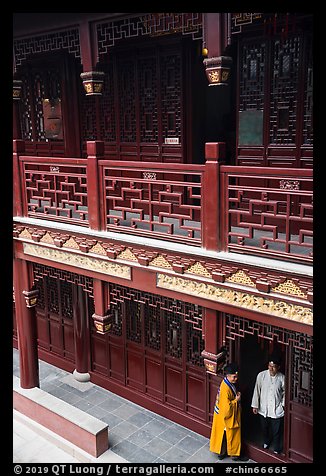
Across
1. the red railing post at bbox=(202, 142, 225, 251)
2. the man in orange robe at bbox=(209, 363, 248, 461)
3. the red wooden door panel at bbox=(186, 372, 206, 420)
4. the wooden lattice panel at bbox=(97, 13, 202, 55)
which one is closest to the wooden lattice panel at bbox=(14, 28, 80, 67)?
the wooden lattice panel at bbox=(97, 13, 202, 55)

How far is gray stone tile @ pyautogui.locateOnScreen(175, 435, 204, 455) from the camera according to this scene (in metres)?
8.25

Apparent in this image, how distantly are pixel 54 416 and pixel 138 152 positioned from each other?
4635 millimetres

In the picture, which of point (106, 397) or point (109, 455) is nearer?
point (109, 455)

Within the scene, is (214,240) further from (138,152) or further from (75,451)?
(75,451)

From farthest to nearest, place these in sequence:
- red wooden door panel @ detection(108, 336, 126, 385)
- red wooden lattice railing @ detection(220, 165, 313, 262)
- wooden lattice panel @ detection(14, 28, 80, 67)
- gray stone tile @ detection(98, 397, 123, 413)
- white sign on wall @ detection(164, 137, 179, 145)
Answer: red wooden door panel @ detection(108, 336, 126, 385) < gray stone tile @ detection(98, 397, 123, 413) < white sign on wall @ detection(164, 137, 179, 145) < wooden lattice panel @ detection(14, 28, 80, 67) < red wooden lattice railing @ detection(220, 165, 313, 262)

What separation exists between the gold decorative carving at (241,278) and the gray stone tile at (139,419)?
4.45 metres

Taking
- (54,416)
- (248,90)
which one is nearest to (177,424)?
(54,416)

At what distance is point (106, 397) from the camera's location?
32.6ft

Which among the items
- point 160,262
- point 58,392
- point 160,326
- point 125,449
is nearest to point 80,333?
point 58,392

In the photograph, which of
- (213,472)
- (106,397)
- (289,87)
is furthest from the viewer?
(106,397)

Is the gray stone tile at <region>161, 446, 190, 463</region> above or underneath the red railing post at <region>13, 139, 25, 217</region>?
underneath

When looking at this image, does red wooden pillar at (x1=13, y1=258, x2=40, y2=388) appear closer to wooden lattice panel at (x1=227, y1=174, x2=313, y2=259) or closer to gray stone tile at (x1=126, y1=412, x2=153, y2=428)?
gray stone tile at (x1=126, y1=412, x2=153, y2=428)

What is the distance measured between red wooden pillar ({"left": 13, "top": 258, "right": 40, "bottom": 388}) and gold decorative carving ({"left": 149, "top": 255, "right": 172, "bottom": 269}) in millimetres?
3148

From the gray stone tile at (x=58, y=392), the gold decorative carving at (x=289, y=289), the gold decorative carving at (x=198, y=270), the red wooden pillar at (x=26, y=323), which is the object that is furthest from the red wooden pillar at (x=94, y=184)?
the gray stone tile at (x=58, y=392)
